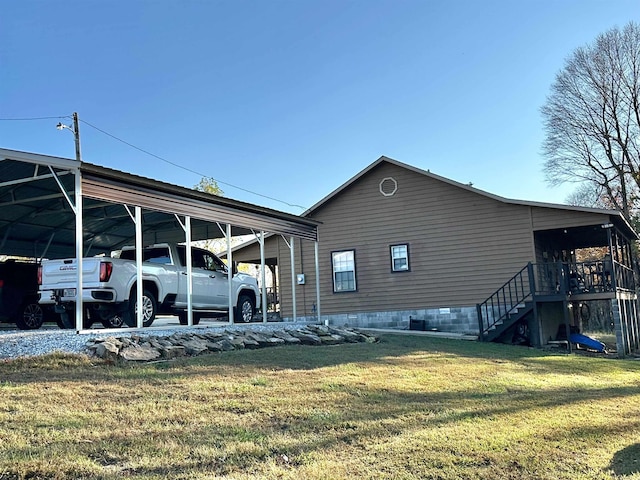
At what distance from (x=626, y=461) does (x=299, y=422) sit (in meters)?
3.14

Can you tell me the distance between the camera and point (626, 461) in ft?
18.6

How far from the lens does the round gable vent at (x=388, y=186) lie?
1927 centimetres

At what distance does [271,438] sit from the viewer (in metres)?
5.34

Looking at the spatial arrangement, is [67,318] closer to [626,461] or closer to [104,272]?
[104,272]

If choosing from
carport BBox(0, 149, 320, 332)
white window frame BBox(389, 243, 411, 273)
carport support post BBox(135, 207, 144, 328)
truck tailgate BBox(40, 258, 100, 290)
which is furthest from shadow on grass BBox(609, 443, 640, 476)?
white window frame BBox(389, 243, 411, 273)

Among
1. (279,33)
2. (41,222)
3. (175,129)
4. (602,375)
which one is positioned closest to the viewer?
(602,375)

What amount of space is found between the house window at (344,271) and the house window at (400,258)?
4.38 feet

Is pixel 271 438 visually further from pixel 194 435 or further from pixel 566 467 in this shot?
pixel 566 467

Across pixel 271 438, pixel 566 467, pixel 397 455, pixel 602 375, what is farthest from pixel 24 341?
pixel 602 375

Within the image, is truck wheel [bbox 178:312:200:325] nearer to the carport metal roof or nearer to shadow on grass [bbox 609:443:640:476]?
the carport metal roof

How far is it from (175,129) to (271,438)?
29130 mm

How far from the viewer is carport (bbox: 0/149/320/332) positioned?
10.0 metres

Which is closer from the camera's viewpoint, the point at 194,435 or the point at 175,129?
the point at 194,435

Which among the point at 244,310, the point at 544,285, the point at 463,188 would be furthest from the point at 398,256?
the point at 244,310
